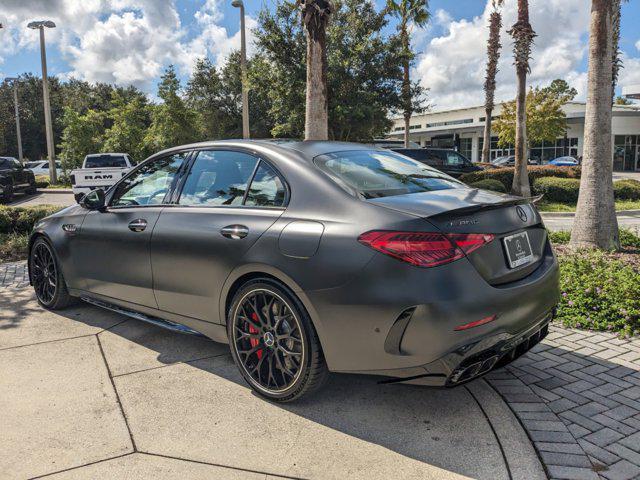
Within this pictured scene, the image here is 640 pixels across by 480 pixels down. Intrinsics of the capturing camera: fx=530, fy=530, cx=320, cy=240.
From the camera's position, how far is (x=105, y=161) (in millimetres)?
19375

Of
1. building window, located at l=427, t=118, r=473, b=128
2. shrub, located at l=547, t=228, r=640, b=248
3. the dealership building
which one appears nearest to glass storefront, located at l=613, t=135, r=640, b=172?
the dealership building

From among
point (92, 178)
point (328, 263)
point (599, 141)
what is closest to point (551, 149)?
point (92, 178)

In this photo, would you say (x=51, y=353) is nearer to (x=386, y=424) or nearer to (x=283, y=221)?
(x=283, y=221)

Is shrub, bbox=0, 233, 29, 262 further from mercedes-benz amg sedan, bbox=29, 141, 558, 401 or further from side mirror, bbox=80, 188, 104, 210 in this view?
mercedes-benz amg sedan, bbox=29, 141, 558, 401

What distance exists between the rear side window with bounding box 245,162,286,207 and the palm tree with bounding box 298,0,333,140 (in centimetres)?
683

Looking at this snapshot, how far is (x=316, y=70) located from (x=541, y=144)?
149 ft

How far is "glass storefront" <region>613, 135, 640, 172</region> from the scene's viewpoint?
45969 millimetres

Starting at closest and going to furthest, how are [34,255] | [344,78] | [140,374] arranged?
1. [140,374]
2. [34,255]
3. [344,78]

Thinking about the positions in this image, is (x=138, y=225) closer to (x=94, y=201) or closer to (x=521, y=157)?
(x=94, y=201)

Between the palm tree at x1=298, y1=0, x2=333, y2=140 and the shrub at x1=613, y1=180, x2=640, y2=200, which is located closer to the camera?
the palm tree at x1=298, y1=0, x2=333, y2=140

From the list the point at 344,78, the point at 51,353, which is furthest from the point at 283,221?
the point at 344,78

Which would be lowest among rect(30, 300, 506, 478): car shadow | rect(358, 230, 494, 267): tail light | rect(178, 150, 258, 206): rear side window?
rect(30, 300, 506, 478): car shadow

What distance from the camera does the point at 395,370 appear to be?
2818 millimetres

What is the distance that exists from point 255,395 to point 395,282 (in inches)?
55.5
